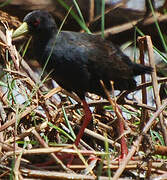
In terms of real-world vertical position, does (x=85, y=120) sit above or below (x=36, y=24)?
below

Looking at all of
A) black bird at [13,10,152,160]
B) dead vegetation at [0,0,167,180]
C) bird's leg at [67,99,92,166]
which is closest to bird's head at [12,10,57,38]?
black bird at [13,10,152,160]

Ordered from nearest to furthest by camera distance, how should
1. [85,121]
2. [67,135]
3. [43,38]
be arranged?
[67,135], [85,121], [43,38]

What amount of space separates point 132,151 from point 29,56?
4659 millimetres

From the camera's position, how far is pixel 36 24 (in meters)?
5.16

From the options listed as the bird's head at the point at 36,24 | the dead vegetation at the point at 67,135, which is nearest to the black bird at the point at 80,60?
the bird's head at the point at 36,24

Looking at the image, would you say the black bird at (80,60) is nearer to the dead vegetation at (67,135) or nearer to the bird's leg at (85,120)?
the bird's leg at (85,120)

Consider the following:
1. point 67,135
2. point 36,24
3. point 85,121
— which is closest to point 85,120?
point 85,121

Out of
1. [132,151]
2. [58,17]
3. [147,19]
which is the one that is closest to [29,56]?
[58,17]

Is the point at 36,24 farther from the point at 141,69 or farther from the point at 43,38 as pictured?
the point at 141,69

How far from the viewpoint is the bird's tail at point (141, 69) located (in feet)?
16.4

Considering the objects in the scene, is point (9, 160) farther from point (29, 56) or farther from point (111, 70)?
point (29, 56)

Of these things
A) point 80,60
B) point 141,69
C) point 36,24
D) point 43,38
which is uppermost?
point 36,24

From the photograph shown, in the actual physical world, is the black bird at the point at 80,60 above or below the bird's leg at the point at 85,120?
above

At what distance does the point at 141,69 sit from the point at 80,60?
0.54 meters
